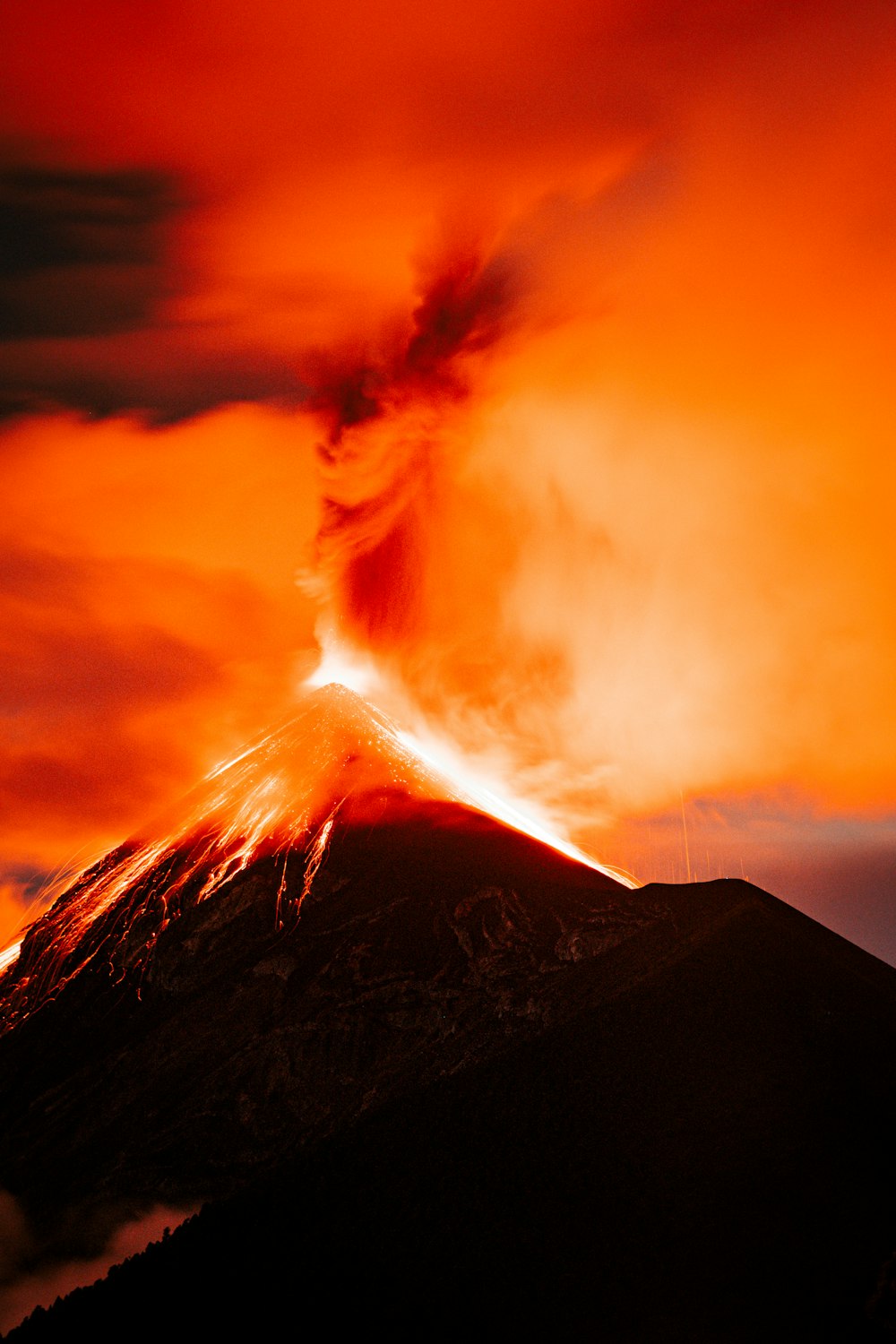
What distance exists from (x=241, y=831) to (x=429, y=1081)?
61.0 m

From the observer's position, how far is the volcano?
62.8 m

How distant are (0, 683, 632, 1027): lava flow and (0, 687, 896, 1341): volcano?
1.86 feet

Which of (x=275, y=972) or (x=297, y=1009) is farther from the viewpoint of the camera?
(x=275, y=972)

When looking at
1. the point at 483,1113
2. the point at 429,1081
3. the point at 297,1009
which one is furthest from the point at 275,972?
the point at 483,1113

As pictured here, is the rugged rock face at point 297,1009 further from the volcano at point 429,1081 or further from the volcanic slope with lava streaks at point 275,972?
the volcano at point 429,1081

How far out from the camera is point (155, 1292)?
7144 cm

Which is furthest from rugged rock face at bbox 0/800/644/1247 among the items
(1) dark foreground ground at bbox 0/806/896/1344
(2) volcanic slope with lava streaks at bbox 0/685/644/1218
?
(1) dark foreground ground at bbox 0/806/896/1344

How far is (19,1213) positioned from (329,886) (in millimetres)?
47041

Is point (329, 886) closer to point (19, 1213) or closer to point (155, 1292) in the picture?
point (19, 1213)

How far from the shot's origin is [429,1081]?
3807 inches

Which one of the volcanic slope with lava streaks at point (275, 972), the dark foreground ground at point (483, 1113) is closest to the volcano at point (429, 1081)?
the dark foreground ground at point (483, 1113)

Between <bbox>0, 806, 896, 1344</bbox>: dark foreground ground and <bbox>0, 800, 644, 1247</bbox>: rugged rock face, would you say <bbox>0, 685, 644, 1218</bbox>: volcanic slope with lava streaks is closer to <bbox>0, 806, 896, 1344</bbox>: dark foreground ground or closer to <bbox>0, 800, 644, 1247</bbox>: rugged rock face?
<bbox>0, 800, 644, 1247</bbox>: rugged rock face

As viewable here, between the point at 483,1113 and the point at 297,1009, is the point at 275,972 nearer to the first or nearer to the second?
the point at 297,1009

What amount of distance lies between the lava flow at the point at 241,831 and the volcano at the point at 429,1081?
0.57 m
